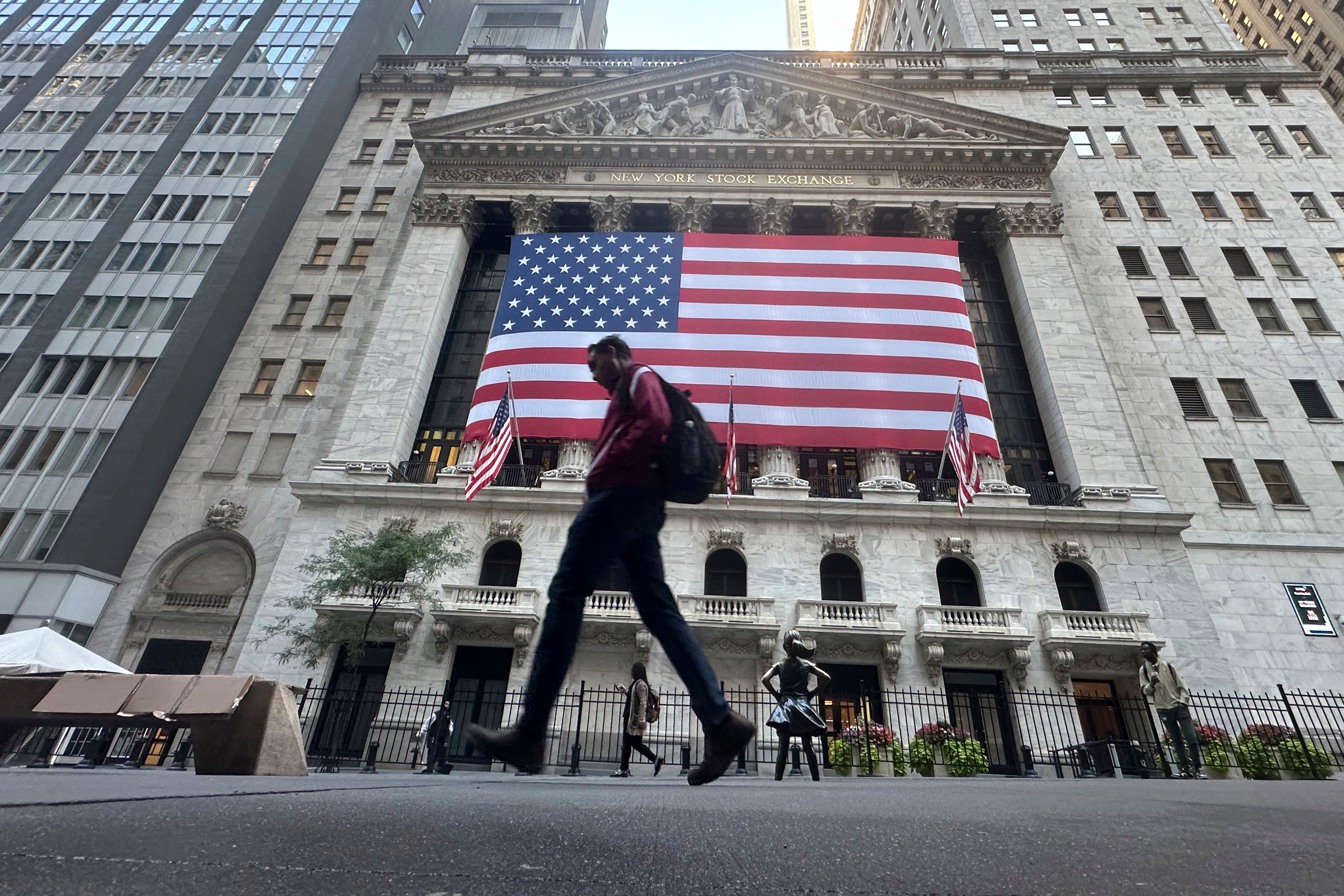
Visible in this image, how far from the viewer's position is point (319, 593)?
62.9 ft

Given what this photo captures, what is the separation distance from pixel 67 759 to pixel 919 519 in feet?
88.2

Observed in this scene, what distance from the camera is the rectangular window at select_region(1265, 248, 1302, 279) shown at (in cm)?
2994

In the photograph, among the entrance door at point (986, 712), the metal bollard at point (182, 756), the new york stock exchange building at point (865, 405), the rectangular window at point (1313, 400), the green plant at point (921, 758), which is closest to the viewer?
the metal bollard at point (182, 756)

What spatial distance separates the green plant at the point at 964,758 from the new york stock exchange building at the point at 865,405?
2236 mm

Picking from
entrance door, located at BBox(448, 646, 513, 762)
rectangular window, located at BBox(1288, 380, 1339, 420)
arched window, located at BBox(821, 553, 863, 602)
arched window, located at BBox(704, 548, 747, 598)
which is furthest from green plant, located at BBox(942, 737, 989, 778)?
rectangular window, located at BBox(1288, 380, 1339, 420)

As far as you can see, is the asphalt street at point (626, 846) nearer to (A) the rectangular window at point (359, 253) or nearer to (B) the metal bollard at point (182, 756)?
(B) the metal bollard at point (182, 756)

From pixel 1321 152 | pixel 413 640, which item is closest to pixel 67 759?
pixel 413 640

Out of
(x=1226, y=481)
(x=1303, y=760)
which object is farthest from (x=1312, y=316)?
(x=1303, y=760)

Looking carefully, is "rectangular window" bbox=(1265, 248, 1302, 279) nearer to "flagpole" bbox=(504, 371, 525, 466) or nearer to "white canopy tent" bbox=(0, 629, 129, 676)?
"flagpole" bbox=(504, 371, 525, 466)

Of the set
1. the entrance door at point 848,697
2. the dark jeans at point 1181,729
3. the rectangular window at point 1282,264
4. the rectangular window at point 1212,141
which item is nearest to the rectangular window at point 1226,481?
the rectangular window at point 1282,264

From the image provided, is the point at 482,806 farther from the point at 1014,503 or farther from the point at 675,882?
the point at 1014,503

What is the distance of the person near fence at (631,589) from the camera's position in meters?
3.03

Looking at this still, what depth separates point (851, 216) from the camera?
31031 mm

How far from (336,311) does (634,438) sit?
33.2m
